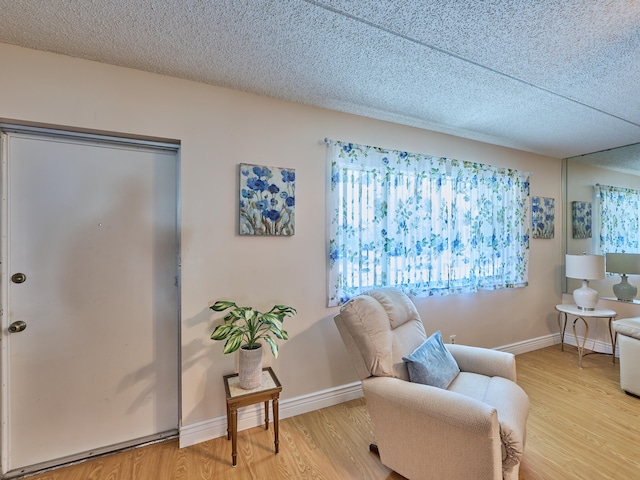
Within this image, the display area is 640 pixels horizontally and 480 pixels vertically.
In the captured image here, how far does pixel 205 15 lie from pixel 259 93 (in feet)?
2.43

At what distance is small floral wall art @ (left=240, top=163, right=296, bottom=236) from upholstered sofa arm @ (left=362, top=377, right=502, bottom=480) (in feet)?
3.94

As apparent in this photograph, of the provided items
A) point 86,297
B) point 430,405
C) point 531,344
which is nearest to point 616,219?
point 531,344

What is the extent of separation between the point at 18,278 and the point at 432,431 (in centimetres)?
242

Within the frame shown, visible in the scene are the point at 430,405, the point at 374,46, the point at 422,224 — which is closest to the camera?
the point at 430,405

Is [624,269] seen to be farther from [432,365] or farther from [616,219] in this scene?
[432,365]

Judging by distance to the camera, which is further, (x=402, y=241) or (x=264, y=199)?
(x=402, y=241)

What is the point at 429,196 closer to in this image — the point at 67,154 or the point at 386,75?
the point at 386,75

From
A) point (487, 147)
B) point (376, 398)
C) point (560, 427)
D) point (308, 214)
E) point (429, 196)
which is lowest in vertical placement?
point (560, 427)

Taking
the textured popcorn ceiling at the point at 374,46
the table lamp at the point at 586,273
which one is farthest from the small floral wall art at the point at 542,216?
the textured popcorn ceiling at the point at 374,46

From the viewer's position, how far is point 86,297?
180 centimetres

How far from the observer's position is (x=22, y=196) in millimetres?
1672

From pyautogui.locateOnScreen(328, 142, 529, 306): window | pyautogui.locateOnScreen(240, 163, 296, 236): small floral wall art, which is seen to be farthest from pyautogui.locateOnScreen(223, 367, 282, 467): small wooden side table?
pyautogui.locateOnScreen(240, 163, 296, 236): small floral wall art

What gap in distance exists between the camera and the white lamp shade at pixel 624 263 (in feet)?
9.83

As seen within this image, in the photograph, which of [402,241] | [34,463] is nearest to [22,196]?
[34,463]
